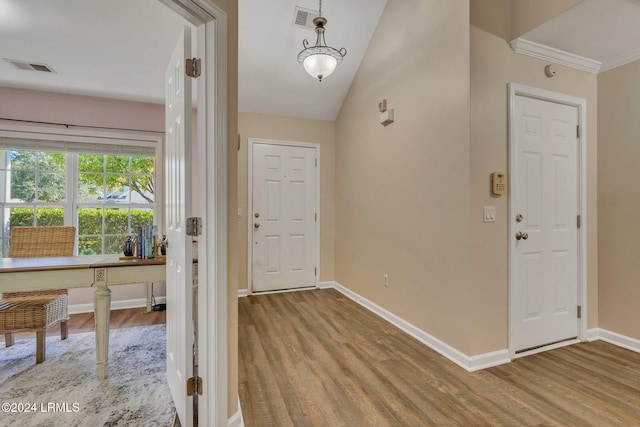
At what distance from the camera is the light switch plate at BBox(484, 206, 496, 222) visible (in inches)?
84.3

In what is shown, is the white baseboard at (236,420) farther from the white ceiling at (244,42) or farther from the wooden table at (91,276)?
the white ceiling at (244,42)

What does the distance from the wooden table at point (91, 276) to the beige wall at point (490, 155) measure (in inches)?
89.0

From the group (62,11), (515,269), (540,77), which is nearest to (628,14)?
(540,77)

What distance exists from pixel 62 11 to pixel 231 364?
2799 mm

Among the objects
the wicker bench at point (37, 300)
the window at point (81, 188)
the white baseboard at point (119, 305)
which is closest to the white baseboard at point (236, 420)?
the wicker bench at point (37, 300)

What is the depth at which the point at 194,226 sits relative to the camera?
4.55 ft

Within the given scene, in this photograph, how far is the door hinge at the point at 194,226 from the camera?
138 cm

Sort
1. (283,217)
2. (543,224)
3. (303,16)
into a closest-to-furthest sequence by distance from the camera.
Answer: (543,224)
(303,16)
(283,217)

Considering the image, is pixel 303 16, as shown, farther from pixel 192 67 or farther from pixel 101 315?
pixel 101 315

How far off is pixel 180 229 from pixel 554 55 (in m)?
3.03

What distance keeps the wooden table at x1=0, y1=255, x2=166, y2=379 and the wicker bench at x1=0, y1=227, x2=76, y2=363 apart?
1.18 feet

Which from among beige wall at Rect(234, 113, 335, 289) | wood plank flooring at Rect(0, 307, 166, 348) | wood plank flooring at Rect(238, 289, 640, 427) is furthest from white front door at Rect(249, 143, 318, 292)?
wood plank flooring at Rect(238, 289, 640, 427)

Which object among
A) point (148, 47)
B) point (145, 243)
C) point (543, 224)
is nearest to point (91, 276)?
point (145, 243)

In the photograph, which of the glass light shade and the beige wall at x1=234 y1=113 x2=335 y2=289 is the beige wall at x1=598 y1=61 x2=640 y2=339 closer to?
the glass light shade
